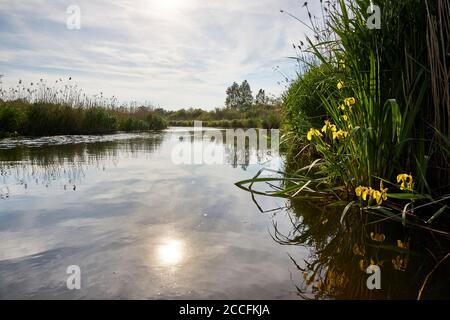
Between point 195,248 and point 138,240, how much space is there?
0.34 m

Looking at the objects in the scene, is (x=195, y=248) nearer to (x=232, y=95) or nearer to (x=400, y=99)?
(x=400, y=99)

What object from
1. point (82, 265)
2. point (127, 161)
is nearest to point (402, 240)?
point (82, 265)

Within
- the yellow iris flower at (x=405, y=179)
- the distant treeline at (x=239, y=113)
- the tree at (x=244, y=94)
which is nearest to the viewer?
the yellow iris flower at (x=405, y=179)

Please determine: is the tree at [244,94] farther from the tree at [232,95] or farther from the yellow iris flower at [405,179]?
the yellow iris flower at [405,179]

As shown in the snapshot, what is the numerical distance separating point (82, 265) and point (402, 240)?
1.68m

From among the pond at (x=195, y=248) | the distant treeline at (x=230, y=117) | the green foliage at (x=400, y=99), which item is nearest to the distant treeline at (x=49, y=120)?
the pond at (x=195, y=248)

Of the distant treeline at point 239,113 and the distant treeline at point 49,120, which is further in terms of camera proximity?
the distant treeline at point 239,113

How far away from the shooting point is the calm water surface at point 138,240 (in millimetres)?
1299

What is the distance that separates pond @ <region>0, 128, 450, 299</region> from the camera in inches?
50.8

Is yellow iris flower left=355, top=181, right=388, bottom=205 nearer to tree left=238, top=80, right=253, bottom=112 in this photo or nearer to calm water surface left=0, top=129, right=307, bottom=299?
calm water surface left=0, top=129, right=307, bottom=299

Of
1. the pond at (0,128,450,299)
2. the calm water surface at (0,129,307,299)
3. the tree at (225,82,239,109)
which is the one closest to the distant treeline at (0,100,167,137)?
the calm water surface at (0,129,307,299)

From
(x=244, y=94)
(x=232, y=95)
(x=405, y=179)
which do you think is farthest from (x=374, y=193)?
(x=232, y=95)

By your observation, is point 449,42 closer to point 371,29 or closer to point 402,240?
point 371,29

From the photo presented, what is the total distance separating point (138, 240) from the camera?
179cm
